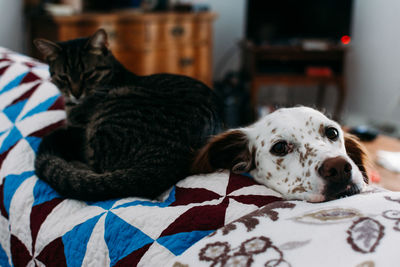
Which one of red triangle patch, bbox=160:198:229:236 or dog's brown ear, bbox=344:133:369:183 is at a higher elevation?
dog's brown ear, bbox=344:133:369:183

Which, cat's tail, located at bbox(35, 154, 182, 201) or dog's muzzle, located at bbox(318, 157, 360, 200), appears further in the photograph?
cat's tail, located at bbox(35, 154, 182, 201)

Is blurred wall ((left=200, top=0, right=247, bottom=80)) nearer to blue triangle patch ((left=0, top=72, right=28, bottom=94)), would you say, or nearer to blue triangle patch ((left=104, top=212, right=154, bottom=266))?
blue triangle patch ((left=0, top=72, right=28, bottom=94))

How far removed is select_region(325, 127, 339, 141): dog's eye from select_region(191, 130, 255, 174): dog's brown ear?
0.20 m

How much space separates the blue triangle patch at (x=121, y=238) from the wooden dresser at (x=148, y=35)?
2.34 m

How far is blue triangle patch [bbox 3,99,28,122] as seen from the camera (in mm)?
1391

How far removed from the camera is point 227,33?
14.1 ft

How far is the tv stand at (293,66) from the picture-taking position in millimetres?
3547

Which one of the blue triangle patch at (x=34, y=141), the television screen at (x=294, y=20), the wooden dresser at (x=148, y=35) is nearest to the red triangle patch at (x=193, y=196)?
the blue triangle patch at (x=34, y=141)

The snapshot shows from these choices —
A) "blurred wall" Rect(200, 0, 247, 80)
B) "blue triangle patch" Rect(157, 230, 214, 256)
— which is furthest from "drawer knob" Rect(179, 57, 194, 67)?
"blue triangle patch" Rect(157, 230, 214, 256)

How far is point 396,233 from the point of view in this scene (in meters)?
0.63

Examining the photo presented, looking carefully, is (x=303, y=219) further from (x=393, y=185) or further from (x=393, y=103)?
(x=393, y=103)

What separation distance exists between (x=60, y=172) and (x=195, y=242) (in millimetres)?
453

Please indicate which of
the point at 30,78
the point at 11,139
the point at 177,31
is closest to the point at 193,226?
the point at 11,139

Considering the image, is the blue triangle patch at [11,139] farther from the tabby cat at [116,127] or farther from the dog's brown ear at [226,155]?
the dog's brown ear at [226,155]
